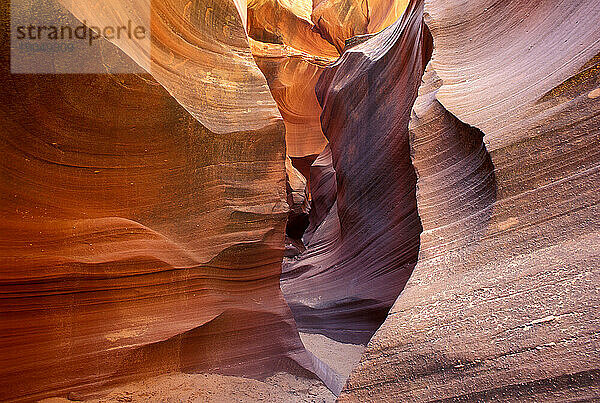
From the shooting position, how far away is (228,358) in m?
4.04

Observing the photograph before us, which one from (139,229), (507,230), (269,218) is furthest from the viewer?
(269,218)

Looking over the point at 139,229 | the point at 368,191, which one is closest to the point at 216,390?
the point at 139,229

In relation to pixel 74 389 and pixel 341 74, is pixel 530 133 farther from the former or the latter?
pixel 341 74

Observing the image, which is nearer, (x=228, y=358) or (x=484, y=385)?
(x=484, y=385)

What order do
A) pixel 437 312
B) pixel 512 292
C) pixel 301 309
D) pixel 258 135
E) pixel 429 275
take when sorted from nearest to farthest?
pixel 512 292 < pixel 437 312 < pixel 429 275 < pixel 258 135 < pixel 301 309

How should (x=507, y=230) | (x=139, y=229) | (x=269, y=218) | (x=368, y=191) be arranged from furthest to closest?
(x=368, y=191)
(x=269, y=218)
(x=139, y=229)
(x=507, y=230)

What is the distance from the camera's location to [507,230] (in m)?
2.13

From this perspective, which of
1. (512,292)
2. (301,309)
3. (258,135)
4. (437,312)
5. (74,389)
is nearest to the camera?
(512,292)

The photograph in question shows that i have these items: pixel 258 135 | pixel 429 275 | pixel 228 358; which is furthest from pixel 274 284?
pixel 429 275

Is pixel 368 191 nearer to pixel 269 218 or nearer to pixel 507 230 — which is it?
pixel 269 218

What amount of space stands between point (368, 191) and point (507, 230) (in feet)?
12.4

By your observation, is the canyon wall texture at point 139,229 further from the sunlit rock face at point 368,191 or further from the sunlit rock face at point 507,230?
the sunlit rock face at point 507,230

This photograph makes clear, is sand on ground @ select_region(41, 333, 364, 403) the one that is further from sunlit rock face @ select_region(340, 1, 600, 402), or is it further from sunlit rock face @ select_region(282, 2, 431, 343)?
sunlit rock face @ select_region(340, 1, 600, 402)

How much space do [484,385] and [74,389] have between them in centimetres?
315
